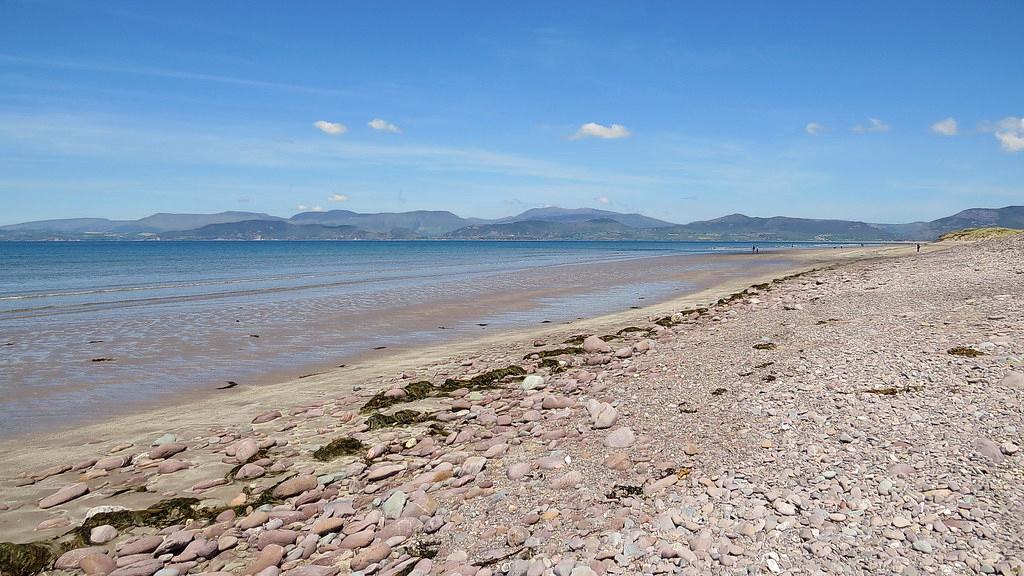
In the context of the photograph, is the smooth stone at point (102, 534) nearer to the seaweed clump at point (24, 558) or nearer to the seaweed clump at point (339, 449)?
the seaweed clump at point (24, 558)

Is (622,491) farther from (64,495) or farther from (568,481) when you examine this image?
(64,495)

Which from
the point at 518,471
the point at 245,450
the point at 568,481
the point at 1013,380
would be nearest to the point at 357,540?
the point at 518,471

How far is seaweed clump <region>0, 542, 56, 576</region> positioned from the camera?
4.99 m

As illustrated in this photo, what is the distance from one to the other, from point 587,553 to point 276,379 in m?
9.50

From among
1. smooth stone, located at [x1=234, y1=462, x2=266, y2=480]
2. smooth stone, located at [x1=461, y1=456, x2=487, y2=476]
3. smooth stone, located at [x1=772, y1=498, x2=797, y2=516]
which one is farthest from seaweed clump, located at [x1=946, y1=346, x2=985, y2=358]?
smooth stone, located at [x1=234, y1=462, x2=266, y2=480]

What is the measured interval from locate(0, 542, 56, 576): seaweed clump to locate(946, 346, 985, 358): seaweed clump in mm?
10846

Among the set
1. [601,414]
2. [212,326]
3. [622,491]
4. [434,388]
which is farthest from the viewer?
[212,326]

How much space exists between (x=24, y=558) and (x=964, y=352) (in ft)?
36.6

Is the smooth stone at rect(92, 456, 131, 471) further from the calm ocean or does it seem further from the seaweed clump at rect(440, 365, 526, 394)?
the seaweed clump at rect(440, 365, 526, 394)

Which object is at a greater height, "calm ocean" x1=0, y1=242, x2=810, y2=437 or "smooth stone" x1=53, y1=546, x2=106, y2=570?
"smooth stone" x1=53, y1=546, x2=106, y2=570

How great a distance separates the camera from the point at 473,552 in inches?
186

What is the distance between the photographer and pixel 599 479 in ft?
18.6

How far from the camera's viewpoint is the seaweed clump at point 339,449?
732 cm

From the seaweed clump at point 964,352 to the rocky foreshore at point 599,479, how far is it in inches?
2.1
